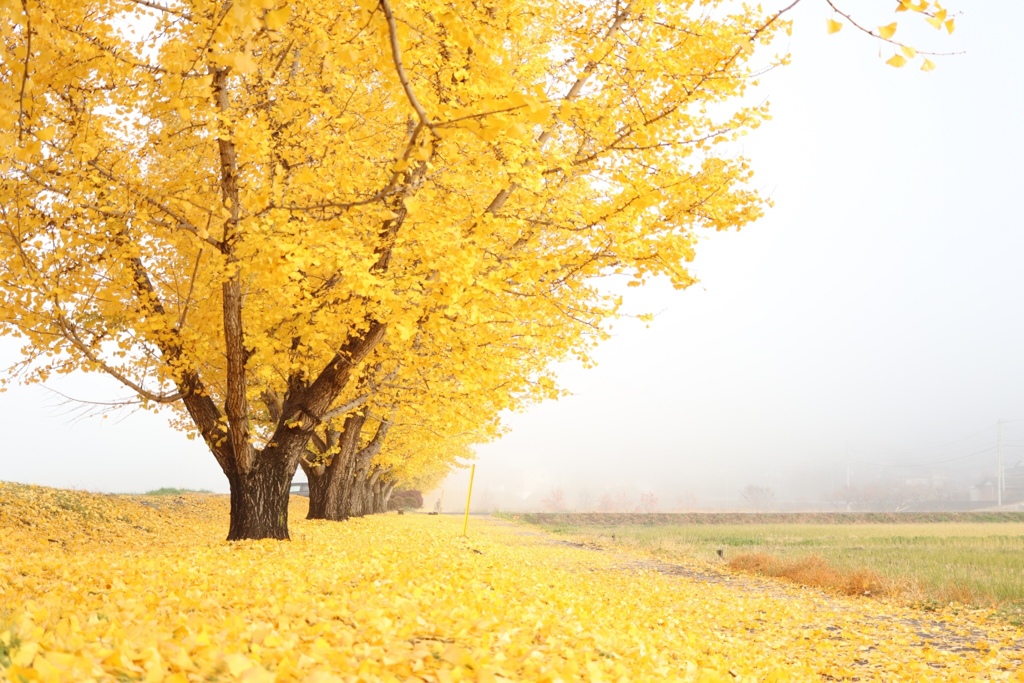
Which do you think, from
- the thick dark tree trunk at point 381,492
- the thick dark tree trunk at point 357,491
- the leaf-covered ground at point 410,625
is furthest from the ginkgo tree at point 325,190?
the thick dark tree trunk at point 381,492

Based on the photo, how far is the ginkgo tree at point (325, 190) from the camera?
7.49m

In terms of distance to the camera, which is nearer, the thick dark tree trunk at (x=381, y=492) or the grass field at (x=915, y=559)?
the grass field at (x=915, y=559)

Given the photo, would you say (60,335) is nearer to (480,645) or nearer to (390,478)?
(480,645)

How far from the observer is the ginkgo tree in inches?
295

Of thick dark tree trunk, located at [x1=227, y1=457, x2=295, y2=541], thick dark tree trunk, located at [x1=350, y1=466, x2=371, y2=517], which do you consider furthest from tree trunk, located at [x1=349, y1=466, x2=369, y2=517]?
thick dark tree trunk, located at [x1=227, y1=457, x2=295, y2=541]

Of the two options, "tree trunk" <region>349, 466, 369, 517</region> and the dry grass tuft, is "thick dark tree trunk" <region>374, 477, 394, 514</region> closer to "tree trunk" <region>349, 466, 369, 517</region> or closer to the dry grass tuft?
"tree trunk" <region>349, 466, 369, 517</region>

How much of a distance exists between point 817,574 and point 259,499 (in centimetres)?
1121

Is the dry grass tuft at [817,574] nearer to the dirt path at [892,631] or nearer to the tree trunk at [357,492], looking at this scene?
the dirt path at [892,631]

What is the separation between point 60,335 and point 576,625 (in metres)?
8.13

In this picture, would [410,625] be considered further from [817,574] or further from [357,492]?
[357,492]

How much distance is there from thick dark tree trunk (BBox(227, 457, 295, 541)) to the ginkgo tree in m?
0.03

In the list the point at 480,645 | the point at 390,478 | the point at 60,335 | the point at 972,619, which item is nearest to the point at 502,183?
the point at 480,645

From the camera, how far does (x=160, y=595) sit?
5887 millimetres

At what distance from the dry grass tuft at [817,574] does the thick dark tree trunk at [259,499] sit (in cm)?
1020
